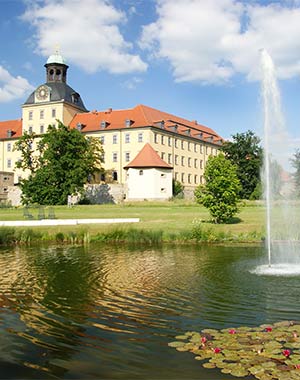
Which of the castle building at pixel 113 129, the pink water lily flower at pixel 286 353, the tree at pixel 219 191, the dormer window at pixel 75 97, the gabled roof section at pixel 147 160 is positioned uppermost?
the dormer window at pixel 75 97

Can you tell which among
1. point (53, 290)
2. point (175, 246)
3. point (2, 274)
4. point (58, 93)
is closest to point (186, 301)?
point (53, 290)

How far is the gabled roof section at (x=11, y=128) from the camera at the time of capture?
8672 cm

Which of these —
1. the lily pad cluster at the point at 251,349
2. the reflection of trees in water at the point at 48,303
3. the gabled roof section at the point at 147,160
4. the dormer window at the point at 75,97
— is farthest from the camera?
the dormer window at the point at 75,97

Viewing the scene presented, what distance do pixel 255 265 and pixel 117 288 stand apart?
639cm

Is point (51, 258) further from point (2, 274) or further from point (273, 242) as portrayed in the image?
point (273, 242)

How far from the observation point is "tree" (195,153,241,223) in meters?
32.9

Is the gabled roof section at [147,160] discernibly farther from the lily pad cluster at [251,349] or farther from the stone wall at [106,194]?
Result: the lily pad cluster at [251,349]

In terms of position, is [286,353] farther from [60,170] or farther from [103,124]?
[103,124]

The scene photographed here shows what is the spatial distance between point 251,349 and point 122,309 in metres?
3.94

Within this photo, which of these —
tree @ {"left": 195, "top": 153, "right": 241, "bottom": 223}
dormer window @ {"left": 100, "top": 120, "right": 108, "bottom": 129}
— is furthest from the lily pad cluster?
dormer window @ {"left": 100, "top": 120, "right": 108, "bottom": 129}

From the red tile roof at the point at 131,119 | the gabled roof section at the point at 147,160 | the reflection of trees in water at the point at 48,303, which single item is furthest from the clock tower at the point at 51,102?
the reflection of trees in water at the point at 48,303

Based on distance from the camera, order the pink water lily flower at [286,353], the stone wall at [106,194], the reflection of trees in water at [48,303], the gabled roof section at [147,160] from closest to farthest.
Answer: the pink water lily flower at [286,353]
the reflection of trees in water at [48,303]
the gabled roof section at [147,160]
the stone wall at [106,194]

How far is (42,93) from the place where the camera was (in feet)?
266

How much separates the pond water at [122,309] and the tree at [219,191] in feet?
46.7
